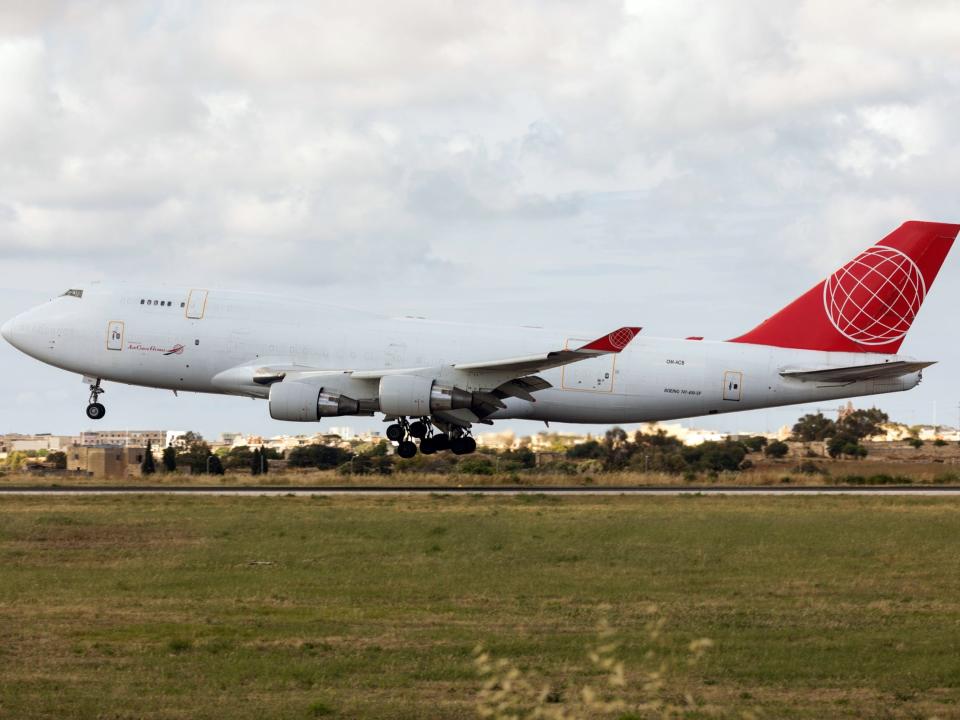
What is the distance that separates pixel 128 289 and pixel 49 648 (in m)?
28.7

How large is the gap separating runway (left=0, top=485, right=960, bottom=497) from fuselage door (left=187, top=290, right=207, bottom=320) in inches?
233

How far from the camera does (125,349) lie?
43531 millimetres

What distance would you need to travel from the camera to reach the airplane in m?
42.5

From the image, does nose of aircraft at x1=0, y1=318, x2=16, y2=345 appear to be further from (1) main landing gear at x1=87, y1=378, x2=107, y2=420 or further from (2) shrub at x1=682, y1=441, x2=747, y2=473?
(2) shrub at x1=682, y1=441, x2=747, y2=473

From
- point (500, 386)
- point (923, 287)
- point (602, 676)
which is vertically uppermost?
point (923, 287)

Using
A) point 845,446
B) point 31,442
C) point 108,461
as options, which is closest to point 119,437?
point 31,442

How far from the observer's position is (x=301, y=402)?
4128 cm

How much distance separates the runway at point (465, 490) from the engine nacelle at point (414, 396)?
3411 millimetres

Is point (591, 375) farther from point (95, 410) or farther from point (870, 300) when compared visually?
point (95, 410)

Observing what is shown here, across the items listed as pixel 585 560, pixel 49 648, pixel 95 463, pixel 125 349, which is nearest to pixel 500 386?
pixel 125 349

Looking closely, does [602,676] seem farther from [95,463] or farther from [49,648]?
[95,463]

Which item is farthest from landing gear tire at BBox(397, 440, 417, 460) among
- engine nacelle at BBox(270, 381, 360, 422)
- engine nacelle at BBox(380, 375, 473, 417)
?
engine nacelle at BBox(270, 381, 360, 422)

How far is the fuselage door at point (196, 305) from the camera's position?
43.5m

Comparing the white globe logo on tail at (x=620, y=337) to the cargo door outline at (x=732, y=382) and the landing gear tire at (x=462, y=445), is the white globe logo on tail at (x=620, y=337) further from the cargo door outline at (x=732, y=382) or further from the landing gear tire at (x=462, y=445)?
the landing gear tire at (x=462, y=445)
